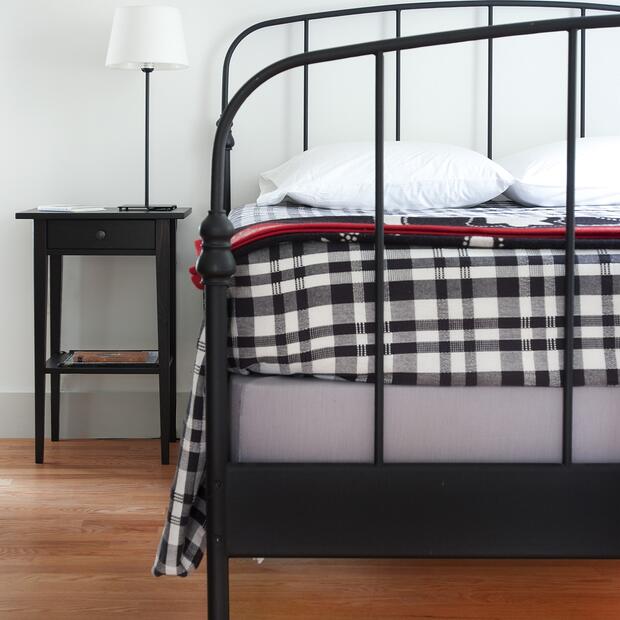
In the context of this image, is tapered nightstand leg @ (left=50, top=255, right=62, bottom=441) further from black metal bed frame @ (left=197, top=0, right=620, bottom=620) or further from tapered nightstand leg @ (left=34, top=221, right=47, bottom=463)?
black metal bed frame @ (left=197, top=0, right=620, bottom=620)

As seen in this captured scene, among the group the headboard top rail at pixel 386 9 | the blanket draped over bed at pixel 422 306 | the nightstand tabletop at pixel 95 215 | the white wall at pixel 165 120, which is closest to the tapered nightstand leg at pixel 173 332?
the white wall at pixel 165 120

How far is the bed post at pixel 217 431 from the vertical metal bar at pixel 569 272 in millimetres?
449

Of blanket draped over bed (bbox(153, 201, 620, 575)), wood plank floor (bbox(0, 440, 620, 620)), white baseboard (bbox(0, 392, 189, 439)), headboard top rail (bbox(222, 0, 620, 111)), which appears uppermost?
headboard top rail (bbox(222, 0, 620, 111))

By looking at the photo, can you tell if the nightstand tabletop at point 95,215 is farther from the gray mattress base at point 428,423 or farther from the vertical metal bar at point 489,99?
the gray mattress base at point 428,423

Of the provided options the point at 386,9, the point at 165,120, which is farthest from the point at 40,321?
the point at 386,9

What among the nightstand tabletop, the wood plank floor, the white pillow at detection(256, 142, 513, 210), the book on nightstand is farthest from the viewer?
the book on nightstand

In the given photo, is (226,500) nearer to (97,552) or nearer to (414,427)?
(414,427)

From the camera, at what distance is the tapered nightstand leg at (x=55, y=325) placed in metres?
2.69

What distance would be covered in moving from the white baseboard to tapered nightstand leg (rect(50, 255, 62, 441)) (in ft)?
0.27

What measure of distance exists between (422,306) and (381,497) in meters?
0.27

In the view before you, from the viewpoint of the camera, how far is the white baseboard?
280 cm

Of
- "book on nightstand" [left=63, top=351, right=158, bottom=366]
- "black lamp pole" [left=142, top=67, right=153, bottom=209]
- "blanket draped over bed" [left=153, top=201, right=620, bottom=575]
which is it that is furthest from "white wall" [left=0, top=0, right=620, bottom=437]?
"blanket draped over bed" [left=153, top=201, right=620, bottom=575]

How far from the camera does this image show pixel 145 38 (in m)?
2.48

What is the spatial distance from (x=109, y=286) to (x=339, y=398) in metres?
1.68
